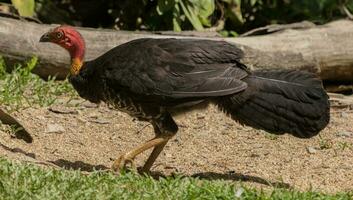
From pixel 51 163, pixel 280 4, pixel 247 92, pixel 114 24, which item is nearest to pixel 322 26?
pixel 280 4

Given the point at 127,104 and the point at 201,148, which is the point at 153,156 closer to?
the point at 127,104

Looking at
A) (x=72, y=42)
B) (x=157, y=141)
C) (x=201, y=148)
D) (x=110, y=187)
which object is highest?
(x=72, y=42)

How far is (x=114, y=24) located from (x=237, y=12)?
161 centimetres

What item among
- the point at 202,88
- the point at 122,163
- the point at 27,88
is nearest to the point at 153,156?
the point at 122,163

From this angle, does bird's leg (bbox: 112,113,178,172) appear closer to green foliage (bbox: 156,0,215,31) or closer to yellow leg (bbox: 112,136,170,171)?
yellow leg (bbox: 112,136,170,171)

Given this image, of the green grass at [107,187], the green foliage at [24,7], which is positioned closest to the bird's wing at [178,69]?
the green grass at [107,187]

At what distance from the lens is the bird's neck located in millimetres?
7164

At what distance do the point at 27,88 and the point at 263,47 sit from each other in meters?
2.39

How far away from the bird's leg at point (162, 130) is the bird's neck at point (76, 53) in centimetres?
82

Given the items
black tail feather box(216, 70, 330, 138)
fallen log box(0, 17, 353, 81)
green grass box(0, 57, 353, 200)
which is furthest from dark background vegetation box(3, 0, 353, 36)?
green grass box(0, 57, 353, 200)

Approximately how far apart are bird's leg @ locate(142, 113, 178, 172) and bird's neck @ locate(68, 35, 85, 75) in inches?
32.2

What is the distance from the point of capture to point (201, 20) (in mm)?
10086

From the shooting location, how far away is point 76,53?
23.6ft

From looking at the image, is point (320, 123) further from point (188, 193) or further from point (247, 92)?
point (188, 193)
